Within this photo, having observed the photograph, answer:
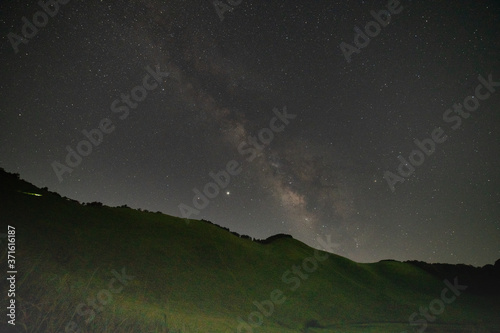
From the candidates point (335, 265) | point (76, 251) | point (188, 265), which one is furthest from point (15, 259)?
point (335, 265)

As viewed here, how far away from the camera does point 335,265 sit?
130 feet

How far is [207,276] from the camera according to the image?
1002 inches

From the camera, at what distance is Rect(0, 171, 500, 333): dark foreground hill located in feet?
61.7

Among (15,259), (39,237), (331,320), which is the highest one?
(39,237)

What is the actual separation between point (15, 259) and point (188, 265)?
20.7 metres

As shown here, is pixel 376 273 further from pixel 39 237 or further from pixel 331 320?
pixel 39 237

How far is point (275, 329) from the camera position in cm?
1933

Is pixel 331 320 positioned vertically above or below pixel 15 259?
below

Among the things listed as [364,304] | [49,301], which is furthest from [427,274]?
[49,301]

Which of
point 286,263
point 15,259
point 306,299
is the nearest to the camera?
point 15,259

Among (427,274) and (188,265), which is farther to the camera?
(427,274)

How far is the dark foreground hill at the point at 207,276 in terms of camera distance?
740 inches

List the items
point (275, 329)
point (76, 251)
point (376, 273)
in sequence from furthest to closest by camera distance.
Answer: point (376, 273) → point (76, 251) → point (275, 329)

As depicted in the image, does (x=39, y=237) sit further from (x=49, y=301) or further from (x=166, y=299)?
(x=49, y=301)
